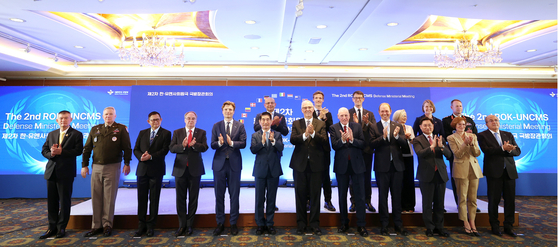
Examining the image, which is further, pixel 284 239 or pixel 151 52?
pixel 151 52

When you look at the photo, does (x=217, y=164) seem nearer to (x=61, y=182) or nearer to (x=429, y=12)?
(x=61, y=182)

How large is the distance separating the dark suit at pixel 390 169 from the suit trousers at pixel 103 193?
3.38m

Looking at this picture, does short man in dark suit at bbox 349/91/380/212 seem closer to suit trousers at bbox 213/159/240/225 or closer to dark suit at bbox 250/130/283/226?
dark suit at bbox 250/130/283/226

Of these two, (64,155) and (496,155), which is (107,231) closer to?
(64,155)

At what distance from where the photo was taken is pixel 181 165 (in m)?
4.02

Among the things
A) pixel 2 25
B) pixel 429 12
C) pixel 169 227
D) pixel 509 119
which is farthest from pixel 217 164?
pixel 509 119

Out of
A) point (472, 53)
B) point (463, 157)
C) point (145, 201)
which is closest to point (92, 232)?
point (145, 201)

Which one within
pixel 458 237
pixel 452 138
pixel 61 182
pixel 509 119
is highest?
pixel 509 119

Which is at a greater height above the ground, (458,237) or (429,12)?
(429,12)

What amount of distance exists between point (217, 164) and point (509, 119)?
752 centimetres

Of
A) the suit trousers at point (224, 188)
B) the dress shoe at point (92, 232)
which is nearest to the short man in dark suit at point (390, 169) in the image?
the suit trousers at point (224, 188)

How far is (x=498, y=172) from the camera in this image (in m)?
4.04

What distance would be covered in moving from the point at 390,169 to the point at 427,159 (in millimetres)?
464

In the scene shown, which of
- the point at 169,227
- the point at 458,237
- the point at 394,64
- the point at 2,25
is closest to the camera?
the point at 458,237
